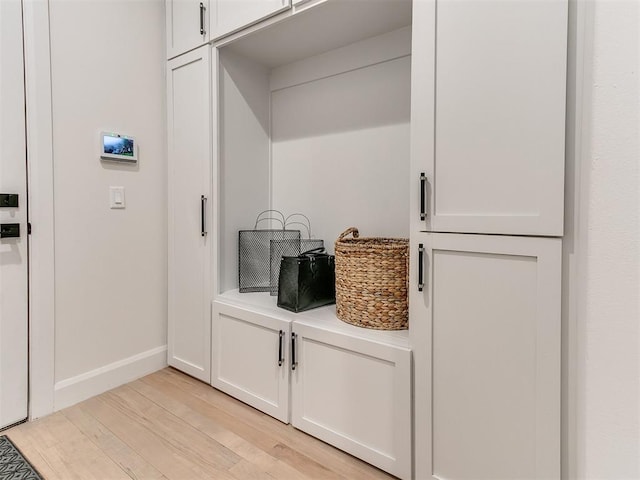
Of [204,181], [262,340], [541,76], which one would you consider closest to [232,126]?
[204,181]

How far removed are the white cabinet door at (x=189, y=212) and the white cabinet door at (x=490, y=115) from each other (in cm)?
122

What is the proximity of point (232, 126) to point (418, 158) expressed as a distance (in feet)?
4.04

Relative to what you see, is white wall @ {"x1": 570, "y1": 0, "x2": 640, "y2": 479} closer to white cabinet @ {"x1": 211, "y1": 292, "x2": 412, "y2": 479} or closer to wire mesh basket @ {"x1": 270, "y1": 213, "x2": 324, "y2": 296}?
white cabinet @ {"x1": 211, "y1": 292, "x2": 412, "y2": 479}

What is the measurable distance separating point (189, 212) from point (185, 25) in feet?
3.46

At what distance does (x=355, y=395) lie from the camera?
1.43 metres

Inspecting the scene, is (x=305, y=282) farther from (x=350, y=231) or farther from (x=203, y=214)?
(x=203, y=214)

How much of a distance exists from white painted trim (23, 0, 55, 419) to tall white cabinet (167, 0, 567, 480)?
61 centimetres

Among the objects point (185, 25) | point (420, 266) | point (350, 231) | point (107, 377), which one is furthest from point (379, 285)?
point (185, 25)

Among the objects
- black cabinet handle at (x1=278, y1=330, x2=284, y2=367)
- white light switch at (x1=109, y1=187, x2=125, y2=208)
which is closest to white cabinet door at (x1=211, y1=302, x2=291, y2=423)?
black cabinet handle at (x1=278, y1=330, x2=284, y2=367)

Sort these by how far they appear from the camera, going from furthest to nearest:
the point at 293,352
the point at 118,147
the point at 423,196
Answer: the point at 118,147
the point at 293,352
the point at 423,196

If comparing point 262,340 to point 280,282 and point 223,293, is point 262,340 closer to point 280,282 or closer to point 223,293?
point 280,282

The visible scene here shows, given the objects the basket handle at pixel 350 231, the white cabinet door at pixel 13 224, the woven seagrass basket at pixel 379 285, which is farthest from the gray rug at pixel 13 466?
the basket handle at pixel 350 231

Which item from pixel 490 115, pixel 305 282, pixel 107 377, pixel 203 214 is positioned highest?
pixel 490 115

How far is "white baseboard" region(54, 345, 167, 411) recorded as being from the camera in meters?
1.79
